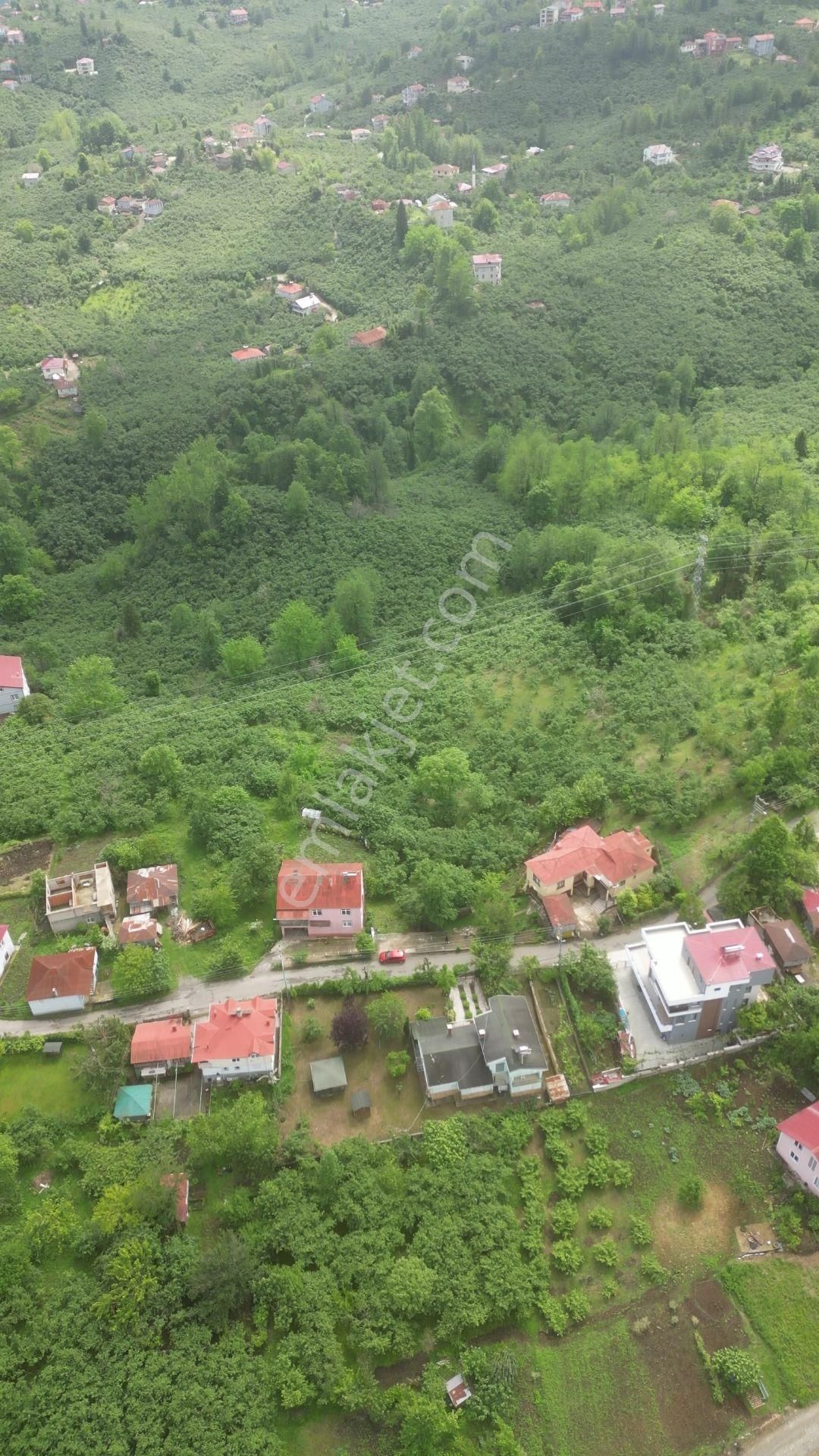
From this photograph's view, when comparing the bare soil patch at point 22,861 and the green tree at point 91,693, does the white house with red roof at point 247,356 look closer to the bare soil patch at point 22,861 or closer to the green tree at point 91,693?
the green tree at point 91,693

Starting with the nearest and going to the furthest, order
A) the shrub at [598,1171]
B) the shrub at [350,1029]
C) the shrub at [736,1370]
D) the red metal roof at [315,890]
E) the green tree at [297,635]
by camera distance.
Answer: the shrub at [736,1370] < the shrub at [598,1171] < the shrub at [350,1029] < the red metal roof at [315,890] < the green tree at [297,635]

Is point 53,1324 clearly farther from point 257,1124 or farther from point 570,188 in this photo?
point 570,188

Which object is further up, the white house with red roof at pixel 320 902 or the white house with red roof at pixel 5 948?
the white house with red roof at pixel 320 902

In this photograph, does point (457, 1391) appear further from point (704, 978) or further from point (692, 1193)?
point (704, 978)

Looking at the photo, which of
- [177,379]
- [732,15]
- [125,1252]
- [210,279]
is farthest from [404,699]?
[732,15]

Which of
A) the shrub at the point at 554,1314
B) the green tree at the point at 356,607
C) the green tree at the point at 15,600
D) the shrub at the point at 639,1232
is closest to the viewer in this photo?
the shrub at the point at 554,1314

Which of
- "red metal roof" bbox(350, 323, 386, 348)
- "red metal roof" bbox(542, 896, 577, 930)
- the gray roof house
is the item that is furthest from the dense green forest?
"red metal roof" bbox(350, 323, 386, 348)

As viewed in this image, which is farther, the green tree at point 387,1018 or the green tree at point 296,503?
the green tree at point 296,503

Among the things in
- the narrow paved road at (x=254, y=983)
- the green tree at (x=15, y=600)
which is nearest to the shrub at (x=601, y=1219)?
the narrow paved road at (x=254, y=983)
